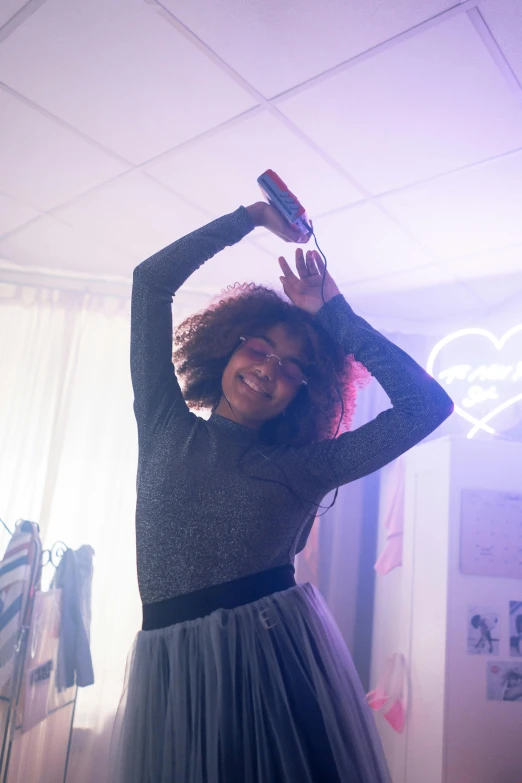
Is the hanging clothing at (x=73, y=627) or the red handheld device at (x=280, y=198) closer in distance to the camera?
the red handheld device at (x=280, y=198)

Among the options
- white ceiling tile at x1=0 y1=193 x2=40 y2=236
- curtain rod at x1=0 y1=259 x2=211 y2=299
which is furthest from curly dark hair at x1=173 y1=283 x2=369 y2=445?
curtain rod at x1=0 y1=259 x2=211 y2=299

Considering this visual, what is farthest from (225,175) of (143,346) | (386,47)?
(143,346)

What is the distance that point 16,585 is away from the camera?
8.18 feet

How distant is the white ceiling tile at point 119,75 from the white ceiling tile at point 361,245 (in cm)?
77

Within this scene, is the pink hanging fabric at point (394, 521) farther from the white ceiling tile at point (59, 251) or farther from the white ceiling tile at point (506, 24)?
the white ceiling tile at point (506, 24)

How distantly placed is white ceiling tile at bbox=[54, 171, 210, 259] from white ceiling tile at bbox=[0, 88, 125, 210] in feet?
0.22

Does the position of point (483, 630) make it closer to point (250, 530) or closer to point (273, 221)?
point (250, 530)

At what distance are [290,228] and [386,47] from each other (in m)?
0.75

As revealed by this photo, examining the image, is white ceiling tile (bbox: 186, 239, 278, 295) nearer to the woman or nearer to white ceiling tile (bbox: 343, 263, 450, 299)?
white ceiling tile (bbox: 343, 263, 450, 299)

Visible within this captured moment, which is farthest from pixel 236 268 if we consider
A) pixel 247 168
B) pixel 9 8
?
pixel 9 8

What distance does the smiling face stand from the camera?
4.44 feet

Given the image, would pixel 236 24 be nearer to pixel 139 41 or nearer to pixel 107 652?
pixel 139 41

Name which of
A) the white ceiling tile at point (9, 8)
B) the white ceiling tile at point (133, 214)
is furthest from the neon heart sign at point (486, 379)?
the white ceiling tile at point (9, 8)

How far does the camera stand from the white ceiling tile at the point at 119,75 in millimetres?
1742
